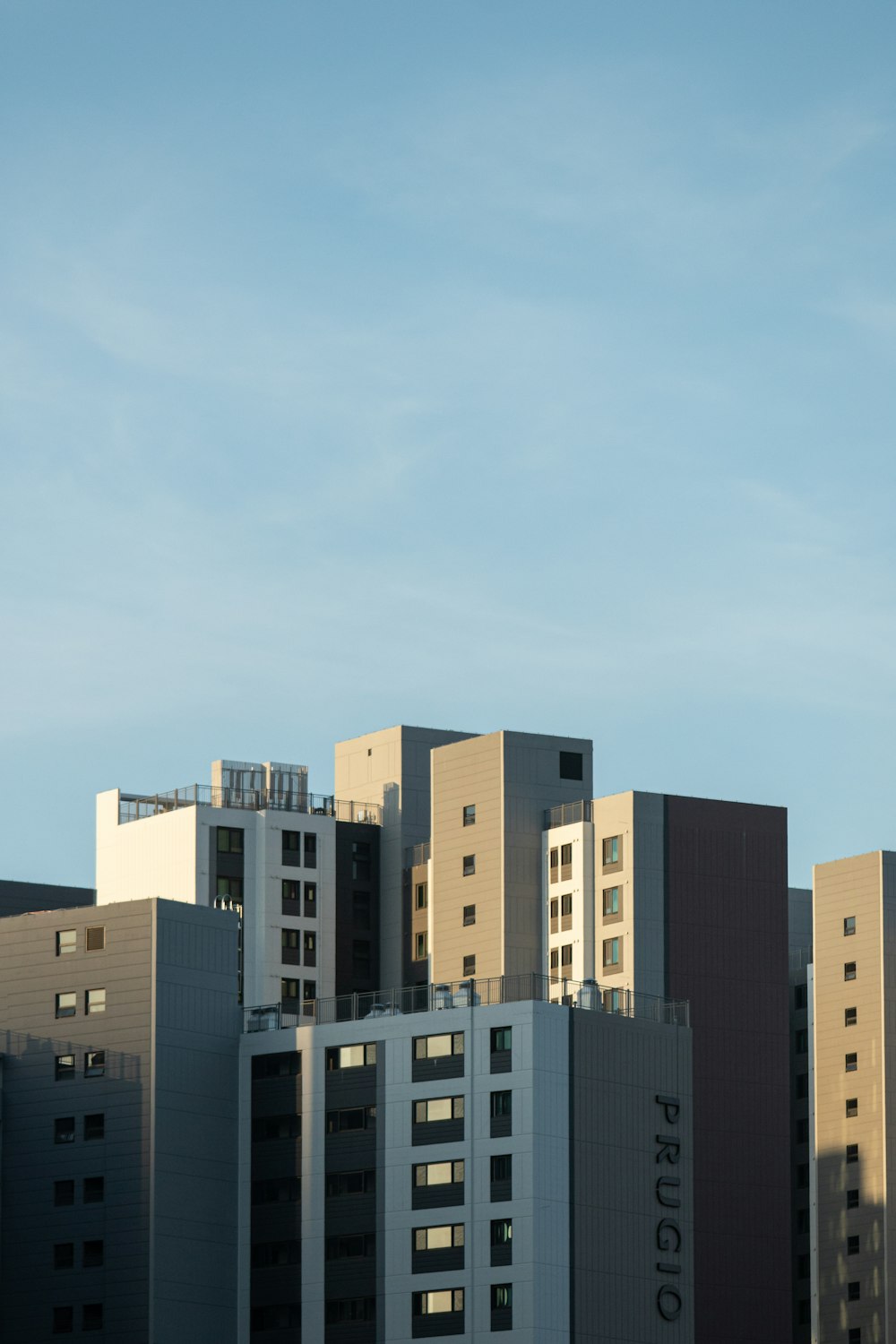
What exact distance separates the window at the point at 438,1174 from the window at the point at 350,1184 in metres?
2.66

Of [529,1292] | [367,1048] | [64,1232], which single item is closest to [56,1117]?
[64,1232]

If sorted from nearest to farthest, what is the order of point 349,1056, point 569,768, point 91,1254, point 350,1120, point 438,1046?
1. point 91,1254
2. point 438,1046
3. point 350,1120
4. point 349,1056
5. point 569,768

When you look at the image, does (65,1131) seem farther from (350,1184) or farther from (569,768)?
(569,768)

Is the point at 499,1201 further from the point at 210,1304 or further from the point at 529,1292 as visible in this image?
the point at 210,1304

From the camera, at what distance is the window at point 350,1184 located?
487 ft

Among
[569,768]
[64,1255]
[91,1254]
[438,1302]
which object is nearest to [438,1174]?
[438,1302]

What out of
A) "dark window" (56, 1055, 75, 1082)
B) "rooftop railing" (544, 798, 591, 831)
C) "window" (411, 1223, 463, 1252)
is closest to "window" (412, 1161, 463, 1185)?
"window" (411, 1223, 463, 1252)

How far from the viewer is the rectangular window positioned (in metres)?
148

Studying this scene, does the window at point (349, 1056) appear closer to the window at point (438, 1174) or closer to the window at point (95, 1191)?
the window at point (438, 1174)

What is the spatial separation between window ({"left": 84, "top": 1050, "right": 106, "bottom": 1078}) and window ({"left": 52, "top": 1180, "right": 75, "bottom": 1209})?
5465 mm

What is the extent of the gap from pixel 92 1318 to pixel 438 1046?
2171 cm

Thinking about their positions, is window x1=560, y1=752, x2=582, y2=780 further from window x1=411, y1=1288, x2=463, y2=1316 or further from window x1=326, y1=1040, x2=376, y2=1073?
window x1=411, y1=1288, x2=463, y2=1316

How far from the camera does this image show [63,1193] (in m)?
149

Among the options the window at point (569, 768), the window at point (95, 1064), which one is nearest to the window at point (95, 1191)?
the window at point (95, 1064)
